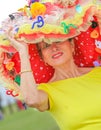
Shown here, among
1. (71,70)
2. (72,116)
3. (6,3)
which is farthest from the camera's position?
(6,3)

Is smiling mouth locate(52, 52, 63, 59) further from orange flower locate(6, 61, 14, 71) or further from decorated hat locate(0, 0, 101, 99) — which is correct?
orange flower locate(6, 61, 14, 71)

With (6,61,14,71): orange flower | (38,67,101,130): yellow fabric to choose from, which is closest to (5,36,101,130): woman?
(38,67,101,130): yellow fabric

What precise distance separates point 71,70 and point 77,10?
9.7 inches

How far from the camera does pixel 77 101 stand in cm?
146

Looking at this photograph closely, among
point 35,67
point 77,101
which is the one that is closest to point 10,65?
point 35,67

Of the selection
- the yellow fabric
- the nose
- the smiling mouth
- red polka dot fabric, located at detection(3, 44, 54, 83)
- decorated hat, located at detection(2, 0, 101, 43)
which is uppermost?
decorated hat, located at detection(2, 0, 101, 43)

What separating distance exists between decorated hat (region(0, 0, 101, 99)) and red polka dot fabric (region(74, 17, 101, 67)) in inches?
1.0

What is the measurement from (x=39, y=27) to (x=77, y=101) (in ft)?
1.05

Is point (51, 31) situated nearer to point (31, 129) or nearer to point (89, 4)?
point (89, 4)

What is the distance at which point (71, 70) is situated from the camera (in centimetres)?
156

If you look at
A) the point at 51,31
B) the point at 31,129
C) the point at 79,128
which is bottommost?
the point at 31,129

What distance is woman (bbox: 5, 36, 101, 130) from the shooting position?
56.4 inches

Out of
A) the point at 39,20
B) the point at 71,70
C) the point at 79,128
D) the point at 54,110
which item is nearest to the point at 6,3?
the point at 39,20

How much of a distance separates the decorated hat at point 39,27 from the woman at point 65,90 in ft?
0.13
